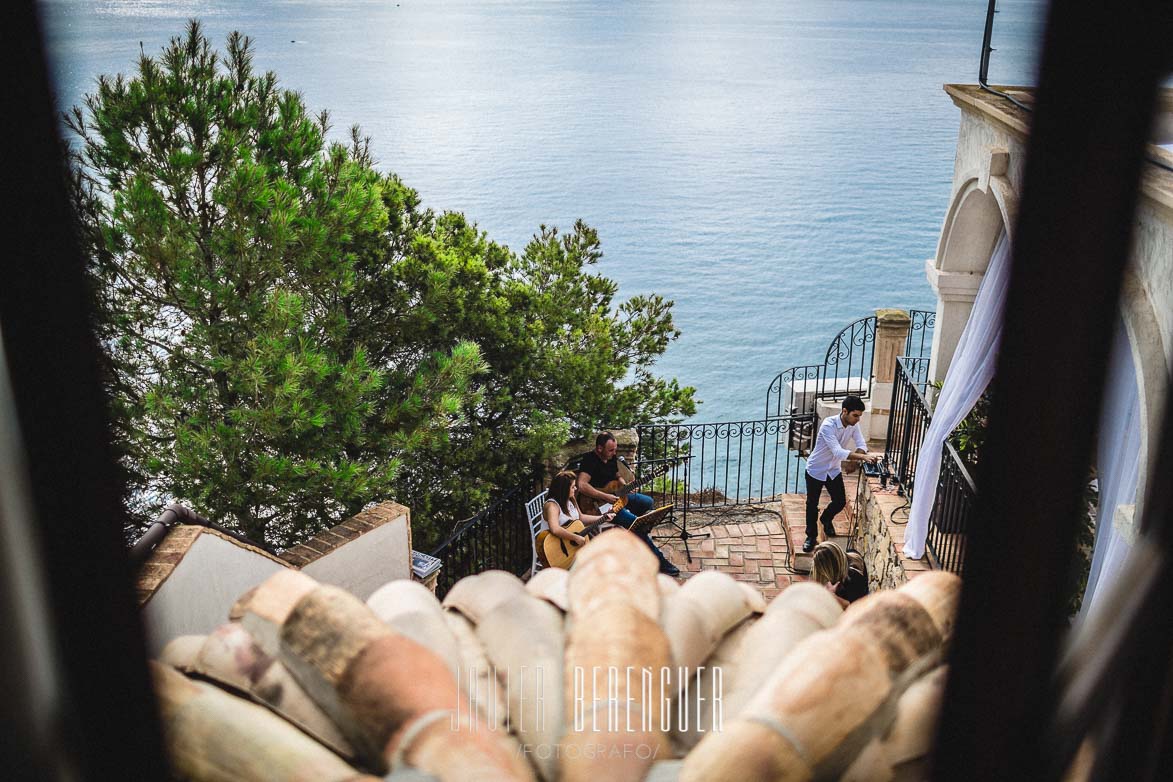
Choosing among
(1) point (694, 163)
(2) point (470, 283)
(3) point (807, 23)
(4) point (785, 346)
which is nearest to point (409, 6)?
(3) point (807, 23)

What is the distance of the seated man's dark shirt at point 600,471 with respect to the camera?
775 cm

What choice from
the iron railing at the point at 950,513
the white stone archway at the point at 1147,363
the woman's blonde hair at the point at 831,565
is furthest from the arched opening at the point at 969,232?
the woman's blonde hair at the point at 831,565

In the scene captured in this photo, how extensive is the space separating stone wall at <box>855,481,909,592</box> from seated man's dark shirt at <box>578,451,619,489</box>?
2.22 metres

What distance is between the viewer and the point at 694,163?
1748 inches

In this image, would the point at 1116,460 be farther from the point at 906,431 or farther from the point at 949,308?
the point at 949,308

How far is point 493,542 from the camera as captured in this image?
8938 mm

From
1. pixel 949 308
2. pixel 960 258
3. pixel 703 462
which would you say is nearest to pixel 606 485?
pixel 949 308

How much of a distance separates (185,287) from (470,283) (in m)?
3.01

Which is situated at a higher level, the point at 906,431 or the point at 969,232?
the point at 969,232

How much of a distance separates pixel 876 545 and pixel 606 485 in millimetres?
2331

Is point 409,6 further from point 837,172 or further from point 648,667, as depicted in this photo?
point 648,667

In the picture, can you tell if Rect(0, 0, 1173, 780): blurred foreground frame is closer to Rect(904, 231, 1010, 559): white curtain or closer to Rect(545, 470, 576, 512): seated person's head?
Rect(904, 231, 1010, 559): white curtain

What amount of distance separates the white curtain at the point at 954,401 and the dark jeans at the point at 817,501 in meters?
1.03

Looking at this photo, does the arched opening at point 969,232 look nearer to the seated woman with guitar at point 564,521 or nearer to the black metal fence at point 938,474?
the black metal fence at point 938,474
